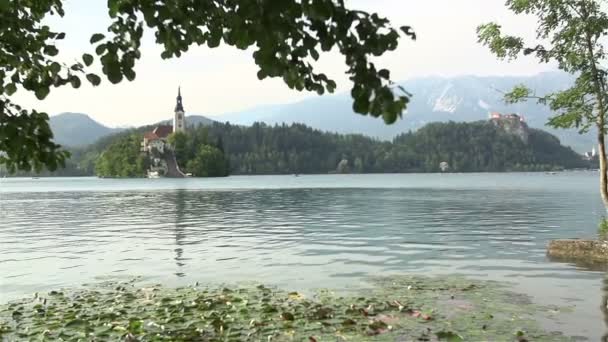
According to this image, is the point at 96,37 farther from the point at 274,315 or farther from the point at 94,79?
the point at 274,315

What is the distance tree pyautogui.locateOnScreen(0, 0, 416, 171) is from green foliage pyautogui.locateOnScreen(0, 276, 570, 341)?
6466 mm

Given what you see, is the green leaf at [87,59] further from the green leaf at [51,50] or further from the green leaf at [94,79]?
the green leaf at [51,50]

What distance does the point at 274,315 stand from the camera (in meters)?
15.3

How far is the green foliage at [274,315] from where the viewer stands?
1330 cm

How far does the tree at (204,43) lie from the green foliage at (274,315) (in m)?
6.47

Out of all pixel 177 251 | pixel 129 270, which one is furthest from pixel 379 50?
pixel 177 251

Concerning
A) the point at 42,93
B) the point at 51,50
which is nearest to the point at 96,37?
the point at 42,93

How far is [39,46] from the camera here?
364 inches

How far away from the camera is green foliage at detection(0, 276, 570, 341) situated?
43.7ft

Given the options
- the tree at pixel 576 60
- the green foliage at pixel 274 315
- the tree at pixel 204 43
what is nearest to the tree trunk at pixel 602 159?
the tree at pixel 576 60

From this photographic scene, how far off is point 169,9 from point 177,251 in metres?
27.8

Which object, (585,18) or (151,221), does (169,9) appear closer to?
(585,18)

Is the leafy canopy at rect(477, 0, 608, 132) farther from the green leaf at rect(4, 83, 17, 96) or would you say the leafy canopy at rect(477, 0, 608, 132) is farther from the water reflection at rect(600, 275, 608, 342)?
the green leaf at rect(4, 83, 17, 96)

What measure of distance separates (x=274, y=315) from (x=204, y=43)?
9639 mm
